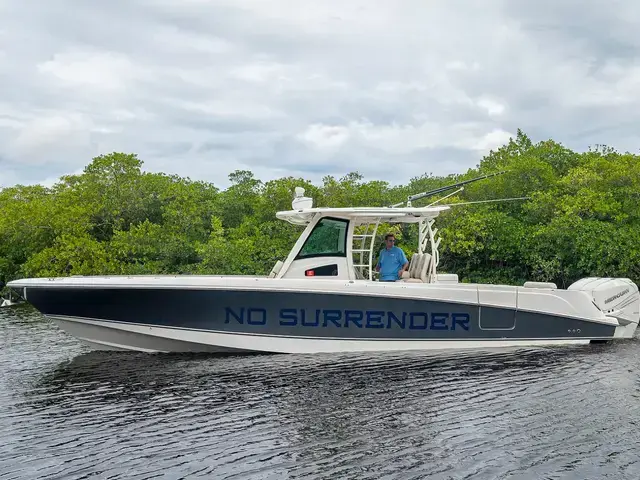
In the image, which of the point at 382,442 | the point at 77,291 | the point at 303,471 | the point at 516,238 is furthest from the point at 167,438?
the point at 516,238

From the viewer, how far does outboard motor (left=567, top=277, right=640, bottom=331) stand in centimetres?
1191

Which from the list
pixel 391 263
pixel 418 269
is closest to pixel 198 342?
pixel 391 263

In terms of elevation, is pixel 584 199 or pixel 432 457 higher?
pixel 584 199

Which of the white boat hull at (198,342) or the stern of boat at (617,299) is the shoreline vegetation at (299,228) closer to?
the stern of boat at (617,299)

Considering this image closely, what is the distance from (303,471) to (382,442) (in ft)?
3.48

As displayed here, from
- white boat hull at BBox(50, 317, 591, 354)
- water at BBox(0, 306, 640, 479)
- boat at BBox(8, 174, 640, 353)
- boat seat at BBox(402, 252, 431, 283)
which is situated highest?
→ boat seat at BBox(402, 252, 431, 283)

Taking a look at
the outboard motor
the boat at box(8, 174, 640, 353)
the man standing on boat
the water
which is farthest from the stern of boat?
the man standing on boat

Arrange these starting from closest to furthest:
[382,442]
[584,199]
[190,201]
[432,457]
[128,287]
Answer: [432,457]
[382,442]
[128,287]
[584,199]
[190,201]

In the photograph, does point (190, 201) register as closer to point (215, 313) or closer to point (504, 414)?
point (215, 313)

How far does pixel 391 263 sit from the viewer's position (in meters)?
11.6

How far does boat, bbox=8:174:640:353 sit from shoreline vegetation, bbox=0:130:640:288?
8129 millimetres

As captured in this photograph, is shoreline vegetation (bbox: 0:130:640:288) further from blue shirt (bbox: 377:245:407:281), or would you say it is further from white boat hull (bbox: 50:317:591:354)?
white boat hull (bbox: 50:317:591:354)

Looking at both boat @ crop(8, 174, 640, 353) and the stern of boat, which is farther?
the stern of boat

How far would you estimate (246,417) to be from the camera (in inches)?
292
